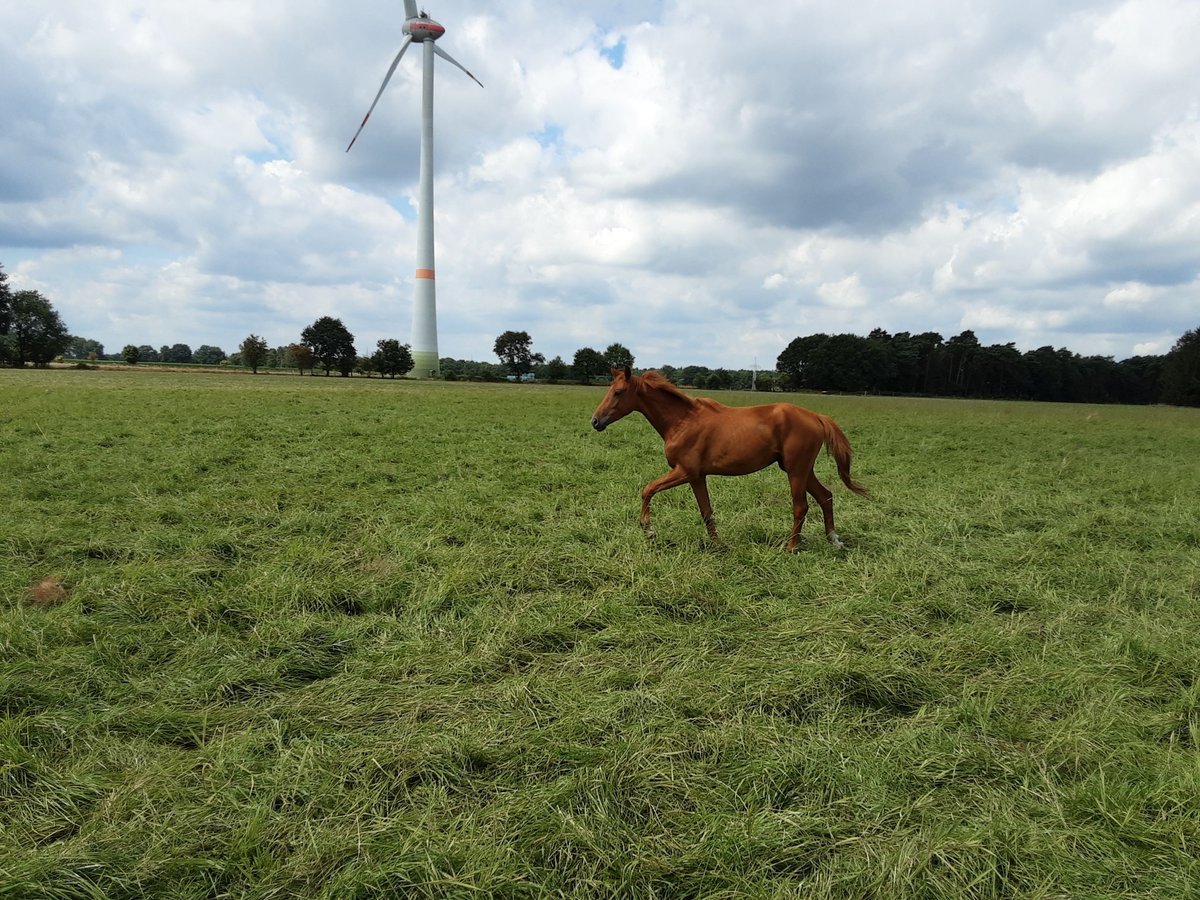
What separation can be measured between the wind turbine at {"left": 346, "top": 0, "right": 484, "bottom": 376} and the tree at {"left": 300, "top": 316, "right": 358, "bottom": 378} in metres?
11.0

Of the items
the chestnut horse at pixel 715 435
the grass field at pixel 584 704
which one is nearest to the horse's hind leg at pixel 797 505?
the chestnut horse at pixel 715 435

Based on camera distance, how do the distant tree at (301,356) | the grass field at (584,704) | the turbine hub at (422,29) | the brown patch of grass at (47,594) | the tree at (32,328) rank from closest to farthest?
the grass field at (584,704) → the brown patch of grass at (47,594) → the tree at (32,328) → the turbine hub at (422,29) → the distant tree at (301,356)

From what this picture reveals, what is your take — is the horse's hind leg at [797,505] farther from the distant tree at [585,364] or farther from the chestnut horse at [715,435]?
the distant tree at [585,364]

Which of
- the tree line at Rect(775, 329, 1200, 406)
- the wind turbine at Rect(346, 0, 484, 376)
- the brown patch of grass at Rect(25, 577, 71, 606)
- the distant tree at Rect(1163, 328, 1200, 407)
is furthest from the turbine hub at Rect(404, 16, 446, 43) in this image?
the distant tree at Rect(1163, 328, 1200, 407)

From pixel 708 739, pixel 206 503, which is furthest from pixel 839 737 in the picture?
pixel 206 503

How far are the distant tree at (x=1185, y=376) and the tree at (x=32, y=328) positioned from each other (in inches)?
5672

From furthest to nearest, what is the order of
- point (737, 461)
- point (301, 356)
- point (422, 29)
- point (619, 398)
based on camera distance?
point (301, 356) < point (422, 29) < point (619, 398) < point (737, 461)

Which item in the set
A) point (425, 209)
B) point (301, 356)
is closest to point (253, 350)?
point (301, 356)

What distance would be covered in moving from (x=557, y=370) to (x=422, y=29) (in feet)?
168

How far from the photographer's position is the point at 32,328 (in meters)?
76.9

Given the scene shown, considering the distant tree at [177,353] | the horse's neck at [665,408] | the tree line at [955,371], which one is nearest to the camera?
the horse's neck at [665,408]

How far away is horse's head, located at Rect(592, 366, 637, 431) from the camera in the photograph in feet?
22.8

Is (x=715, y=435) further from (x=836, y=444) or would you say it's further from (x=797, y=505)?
(x=836, y=444)

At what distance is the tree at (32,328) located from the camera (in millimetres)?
75938
